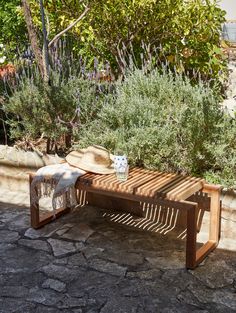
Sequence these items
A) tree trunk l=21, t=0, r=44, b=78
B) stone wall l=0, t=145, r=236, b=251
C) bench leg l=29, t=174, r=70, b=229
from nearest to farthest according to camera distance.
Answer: bench leg l=29, t=174, r=70, b=229 → stone wall l=0, t=145, r=236, b=251 → tree trunk l=21, t=0, r=44, b=78

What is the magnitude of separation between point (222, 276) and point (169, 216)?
0.90 metres

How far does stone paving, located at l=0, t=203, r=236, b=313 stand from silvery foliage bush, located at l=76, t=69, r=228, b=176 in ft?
2.14

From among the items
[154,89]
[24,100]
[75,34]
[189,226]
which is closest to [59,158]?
[24,100]

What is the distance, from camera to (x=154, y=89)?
4758 millimetres

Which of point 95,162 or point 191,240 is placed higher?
point 95,162

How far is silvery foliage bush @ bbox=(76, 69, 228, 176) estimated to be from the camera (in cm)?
428

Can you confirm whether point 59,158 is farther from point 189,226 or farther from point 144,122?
point 189,226

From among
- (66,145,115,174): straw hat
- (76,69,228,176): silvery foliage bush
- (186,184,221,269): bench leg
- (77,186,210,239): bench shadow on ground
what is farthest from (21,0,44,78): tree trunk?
(186,184,221,269): bench leg

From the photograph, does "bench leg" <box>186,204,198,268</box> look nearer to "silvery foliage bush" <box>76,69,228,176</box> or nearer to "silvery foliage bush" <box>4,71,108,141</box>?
"silvery foliage bush" <box>76,69,228,176</box>

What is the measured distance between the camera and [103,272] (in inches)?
139

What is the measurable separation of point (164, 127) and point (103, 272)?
55.2 inches

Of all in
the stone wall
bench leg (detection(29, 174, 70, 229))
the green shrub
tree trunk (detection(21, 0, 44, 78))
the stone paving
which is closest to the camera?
the stone paving

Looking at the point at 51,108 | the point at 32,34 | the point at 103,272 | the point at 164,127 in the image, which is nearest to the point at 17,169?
the point at 51,108

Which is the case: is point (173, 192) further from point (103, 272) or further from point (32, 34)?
point (32, 34)
